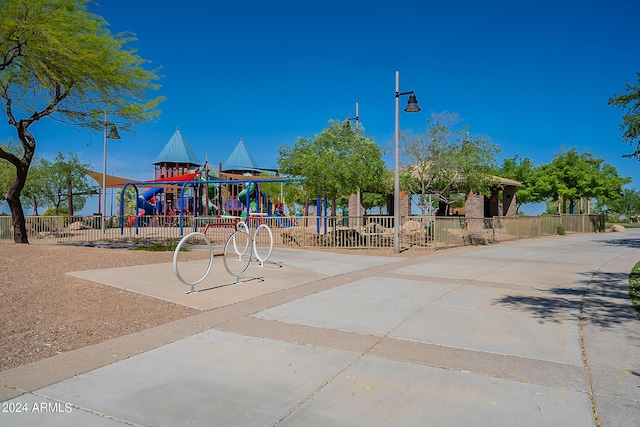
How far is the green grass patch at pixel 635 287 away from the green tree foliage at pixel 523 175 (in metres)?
33.1

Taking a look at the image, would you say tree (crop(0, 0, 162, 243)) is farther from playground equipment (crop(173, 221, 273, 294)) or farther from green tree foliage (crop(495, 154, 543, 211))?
green tree foliage (crop(495, 154, 543, 211))

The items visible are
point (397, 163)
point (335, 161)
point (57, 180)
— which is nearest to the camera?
point (397, 163)

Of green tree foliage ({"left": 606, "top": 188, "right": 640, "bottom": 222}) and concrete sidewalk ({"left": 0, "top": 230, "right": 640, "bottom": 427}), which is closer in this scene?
concrete sidewalk ({"left": 0, "top": 230, "right": 640, "bottom": 427})

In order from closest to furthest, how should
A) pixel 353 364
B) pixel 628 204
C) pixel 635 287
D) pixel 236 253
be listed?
pixel 353 364
pixel 635 287
pixel 236 253
pixel 628 204

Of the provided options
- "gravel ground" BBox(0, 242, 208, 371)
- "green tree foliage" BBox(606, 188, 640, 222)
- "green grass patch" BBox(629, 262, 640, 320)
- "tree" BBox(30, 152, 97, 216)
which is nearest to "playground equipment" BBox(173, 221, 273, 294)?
"gravel ground" BBox(0, 242, 208, 371)

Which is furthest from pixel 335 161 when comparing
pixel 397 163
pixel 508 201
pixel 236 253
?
pixel 508 201

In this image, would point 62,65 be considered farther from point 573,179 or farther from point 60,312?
point 573,179

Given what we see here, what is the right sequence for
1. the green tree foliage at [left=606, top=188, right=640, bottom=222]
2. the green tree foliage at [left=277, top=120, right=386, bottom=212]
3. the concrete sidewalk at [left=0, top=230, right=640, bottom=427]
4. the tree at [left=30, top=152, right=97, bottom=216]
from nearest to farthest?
the concrete sidewalk at [left=0, top=230, right=640, bottom=427] < the green tree foliage at [left=277, top=120, right=386, bottom=212] < the tree at [left=30, top=152, right=97, bottom=216] < the green tree foliage at [left=606, top=188, right=640, bottom=222]

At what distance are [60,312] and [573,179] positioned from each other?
137 ft

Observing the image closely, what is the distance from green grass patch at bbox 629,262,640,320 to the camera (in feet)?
25.2

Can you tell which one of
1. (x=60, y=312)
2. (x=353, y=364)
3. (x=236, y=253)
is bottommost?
(x=353, y=364)

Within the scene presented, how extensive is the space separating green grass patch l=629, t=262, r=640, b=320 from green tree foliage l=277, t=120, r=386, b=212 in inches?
371

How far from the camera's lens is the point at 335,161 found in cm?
1817

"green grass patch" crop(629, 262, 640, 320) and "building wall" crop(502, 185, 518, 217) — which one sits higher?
"building wall" crop(502, 185, 518, 217)
